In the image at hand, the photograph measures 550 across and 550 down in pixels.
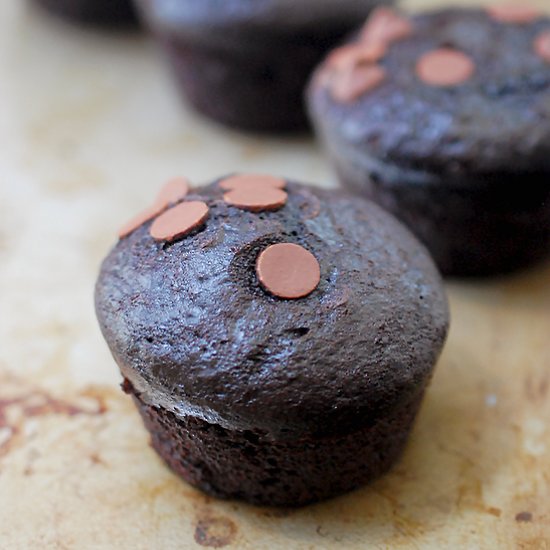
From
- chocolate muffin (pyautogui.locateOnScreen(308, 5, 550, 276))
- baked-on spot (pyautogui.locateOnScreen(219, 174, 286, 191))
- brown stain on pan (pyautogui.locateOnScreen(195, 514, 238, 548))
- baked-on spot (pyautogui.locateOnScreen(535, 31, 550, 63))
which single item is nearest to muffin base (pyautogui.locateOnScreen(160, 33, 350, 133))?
chocolate muffin (pyautogui.locateOnScreen(308, 5, 550, 276))

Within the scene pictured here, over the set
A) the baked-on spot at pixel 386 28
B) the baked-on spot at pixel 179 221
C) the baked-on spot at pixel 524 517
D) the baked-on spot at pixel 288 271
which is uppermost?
the baked-on spot at pixel 179 221

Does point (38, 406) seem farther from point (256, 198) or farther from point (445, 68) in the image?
point (445, 68)

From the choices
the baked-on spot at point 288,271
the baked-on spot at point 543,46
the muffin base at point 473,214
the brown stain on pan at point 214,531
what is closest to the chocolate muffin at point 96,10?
the muffin base at point 473,214

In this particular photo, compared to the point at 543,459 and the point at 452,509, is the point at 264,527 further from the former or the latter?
the point at 543,459

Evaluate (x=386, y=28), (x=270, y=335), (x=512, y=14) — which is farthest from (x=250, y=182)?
(x=512, y=14)

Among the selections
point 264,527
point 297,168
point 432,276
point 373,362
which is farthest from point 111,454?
point 297,168

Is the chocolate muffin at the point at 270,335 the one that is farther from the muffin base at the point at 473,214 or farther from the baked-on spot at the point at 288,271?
the muffin base at the point at 473,214

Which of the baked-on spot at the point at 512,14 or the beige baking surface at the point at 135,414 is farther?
the baked-on spot at the point at 512,14
